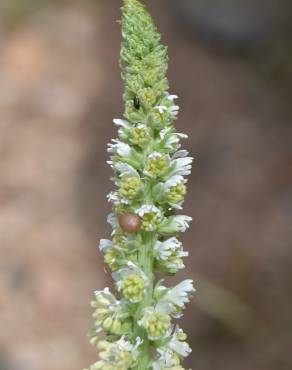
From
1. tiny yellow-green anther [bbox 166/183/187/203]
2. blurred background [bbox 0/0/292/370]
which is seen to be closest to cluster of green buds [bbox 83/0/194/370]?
tiny yellow-green anther [bbox 166/183/187/203]

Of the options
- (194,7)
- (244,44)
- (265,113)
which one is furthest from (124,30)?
(194,7)

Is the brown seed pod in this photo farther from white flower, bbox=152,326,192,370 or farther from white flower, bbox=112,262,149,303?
white flower, bbox=152,326,192,370

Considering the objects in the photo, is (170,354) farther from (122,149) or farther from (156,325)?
(122,149)

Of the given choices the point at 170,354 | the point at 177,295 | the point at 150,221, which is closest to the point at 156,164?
the point at 150,221

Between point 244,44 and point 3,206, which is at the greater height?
point 244,44

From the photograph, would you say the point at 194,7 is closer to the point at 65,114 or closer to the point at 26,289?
the point at 65,114
